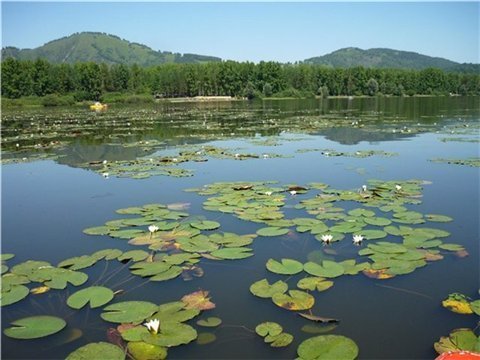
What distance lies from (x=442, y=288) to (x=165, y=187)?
201 inches

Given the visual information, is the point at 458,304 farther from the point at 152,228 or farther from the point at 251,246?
the point at 152,228

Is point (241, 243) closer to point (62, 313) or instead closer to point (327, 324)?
point (327, 324)

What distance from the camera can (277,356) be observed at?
2727 millimetres

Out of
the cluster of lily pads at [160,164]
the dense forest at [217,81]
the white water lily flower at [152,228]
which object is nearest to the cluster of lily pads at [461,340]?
the white water lily flower at [152,228]

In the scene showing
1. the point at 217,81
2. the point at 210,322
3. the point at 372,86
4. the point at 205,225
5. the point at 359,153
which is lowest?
the point at 210,322

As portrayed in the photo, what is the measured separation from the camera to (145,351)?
9.02 feet

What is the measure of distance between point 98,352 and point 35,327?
0.72 meters

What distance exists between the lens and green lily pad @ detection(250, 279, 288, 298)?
11.4 feet

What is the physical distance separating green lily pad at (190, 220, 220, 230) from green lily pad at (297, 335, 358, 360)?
2.50 metres

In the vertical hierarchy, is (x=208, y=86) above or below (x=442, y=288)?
above

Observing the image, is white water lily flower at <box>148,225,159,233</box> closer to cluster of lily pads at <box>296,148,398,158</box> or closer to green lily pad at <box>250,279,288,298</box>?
green lily pad at <box>250,279,288,298</box>

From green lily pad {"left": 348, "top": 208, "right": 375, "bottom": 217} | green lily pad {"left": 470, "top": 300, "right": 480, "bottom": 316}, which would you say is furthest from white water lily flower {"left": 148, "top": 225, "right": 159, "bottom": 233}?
green lily pad {"left": 470, "top": 300, "right": 480, "bottom": 316}

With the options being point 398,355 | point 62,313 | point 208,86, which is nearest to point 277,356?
point 398,355

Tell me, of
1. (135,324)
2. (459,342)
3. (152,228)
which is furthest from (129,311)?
(459,342)
